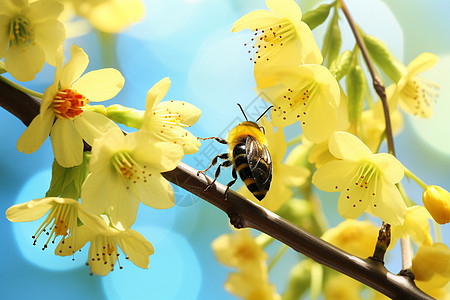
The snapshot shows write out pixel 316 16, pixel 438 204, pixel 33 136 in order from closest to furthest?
1. pixel 33 136
2. pixel 438 204
3. pixel 316 16

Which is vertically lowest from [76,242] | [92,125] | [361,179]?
[361,179]

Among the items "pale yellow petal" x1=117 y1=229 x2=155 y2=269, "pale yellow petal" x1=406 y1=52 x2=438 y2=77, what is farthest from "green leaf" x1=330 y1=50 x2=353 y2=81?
"pale yellow petal" x1=117 y1=229 x2=155 y2=269

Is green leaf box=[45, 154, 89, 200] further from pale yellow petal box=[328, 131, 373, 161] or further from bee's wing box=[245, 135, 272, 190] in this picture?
pale yellow petal box=[328, 131, 373, 161]

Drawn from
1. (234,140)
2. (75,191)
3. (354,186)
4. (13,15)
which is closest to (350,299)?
(354,186)

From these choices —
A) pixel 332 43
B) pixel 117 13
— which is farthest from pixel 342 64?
pixel 117 13

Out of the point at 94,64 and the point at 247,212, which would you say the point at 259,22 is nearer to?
the point at 247,212

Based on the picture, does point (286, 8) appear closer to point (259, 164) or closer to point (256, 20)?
point (256, 20)

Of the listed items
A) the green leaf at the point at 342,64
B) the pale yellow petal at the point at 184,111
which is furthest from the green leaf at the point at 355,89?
the pale yellow petal at the point at 184,111

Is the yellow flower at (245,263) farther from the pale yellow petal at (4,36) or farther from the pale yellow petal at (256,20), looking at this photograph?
the pale yellow petal at (4,36)
